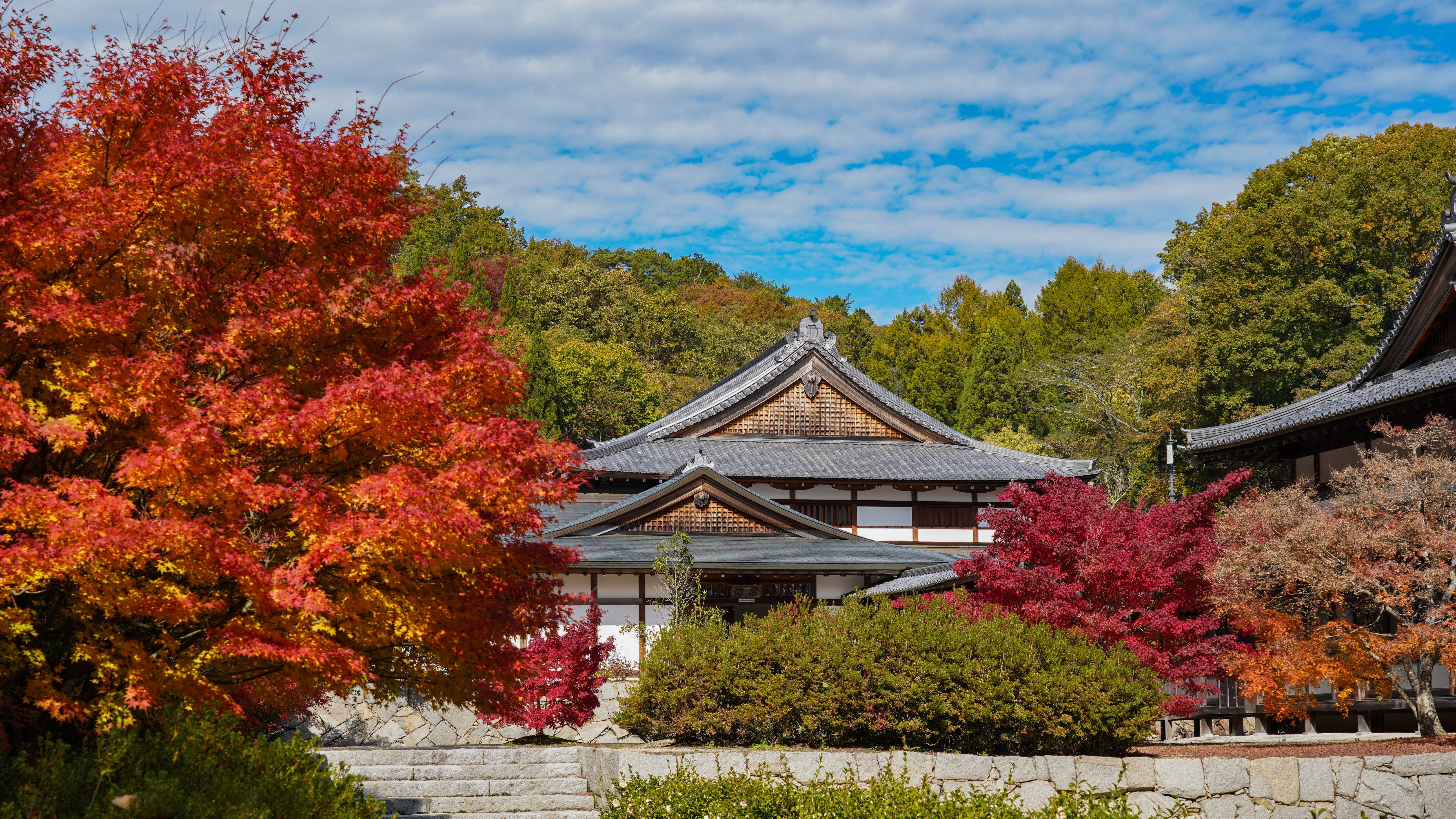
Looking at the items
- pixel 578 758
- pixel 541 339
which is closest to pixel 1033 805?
pixel 578 758

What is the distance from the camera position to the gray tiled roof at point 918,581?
24.8 m

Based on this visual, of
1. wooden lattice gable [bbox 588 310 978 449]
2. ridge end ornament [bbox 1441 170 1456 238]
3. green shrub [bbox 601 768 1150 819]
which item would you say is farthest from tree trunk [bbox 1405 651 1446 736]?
wooden lattice gable [bbox 588 310 978 449]

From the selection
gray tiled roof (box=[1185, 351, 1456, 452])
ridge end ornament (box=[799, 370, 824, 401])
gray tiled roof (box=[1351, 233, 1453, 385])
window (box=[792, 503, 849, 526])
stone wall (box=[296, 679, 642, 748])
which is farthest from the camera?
ridge end ornament (box=[799, 370, 824, 401])

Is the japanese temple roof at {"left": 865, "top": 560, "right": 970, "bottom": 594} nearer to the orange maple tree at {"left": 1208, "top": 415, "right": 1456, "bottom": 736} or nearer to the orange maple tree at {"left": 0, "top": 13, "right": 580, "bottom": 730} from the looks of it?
the orange maple tree at {"left": 1208, "top": 415, "right": 1456, "bottom": 736}

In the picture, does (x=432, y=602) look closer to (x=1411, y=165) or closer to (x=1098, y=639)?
(x=1098, y=639)

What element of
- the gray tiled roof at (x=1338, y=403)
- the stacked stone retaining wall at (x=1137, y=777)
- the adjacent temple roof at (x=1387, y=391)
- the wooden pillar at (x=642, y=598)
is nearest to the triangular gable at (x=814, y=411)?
the wooden pillar at (x=642, y=598)

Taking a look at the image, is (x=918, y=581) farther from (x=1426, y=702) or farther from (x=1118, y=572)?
(x=1426, y=702)

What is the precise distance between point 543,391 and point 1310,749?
38375 millimetres

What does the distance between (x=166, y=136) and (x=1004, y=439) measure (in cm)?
4934

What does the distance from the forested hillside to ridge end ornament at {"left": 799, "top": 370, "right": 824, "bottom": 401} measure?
776 cm

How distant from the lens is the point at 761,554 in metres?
25.6

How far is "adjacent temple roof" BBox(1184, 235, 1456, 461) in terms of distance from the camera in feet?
63.5

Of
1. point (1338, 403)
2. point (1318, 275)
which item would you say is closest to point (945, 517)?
point (1338, 403)

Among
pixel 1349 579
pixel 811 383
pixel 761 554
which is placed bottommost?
pixel 1349 579
